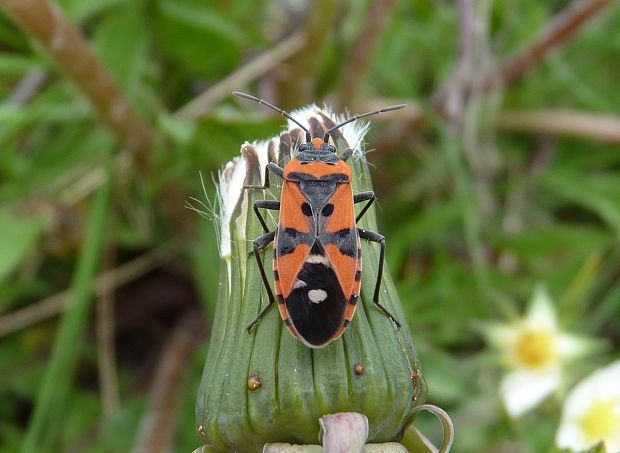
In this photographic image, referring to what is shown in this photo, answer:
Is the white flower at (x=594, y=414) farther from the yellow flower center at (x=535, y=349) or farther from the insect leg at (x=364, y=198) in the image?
the insect leg at (x=364, y=198)

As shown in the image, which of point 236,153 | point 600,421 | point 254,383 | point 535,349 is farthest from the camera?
point 535,349

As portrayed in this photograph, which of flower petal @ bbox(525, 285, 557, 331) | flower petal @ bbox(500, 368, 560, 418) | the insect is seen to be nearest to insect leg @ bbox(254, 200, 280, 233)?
the insect

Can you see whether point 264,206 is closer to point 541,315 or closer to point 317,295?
point 317,295

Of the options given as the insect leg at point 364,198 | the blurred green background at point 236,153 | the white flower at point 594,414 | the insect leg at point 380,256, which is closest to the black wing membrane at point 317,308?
the insect leg at point 380,256

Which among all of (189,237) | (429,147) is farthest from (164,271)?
(429,147)

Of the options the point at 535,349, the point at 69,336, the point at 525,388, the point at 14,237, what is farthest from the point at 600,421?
the point at 14,237

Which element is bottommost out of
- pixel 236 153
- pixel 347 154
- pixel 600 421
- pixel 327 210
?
pixel 600 421
